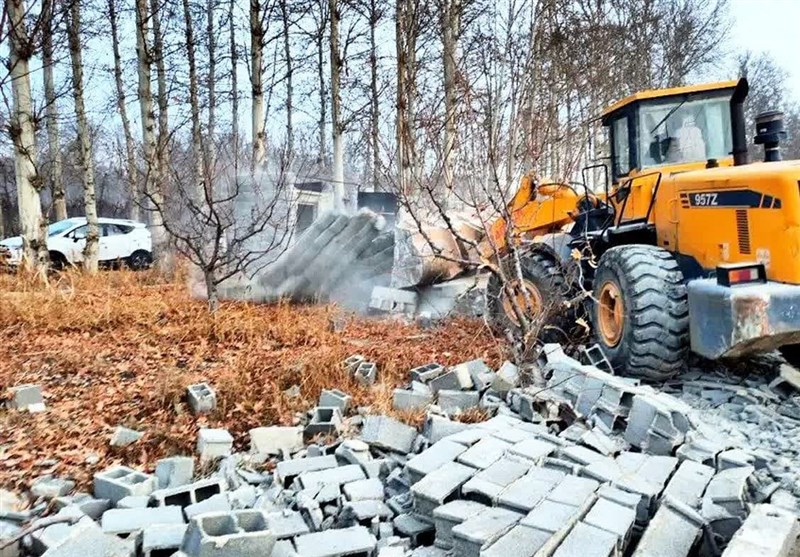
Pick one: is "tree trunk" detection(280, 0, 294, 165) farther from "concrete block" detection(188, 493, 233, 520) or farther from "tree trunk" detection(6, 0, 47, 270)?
"concrete block" detection(188, 493, 233, 520)

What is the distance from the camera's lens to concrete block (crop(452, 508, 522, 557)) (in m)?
2.93

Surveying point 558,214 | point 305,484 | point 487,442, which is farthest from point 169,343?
point 558,214

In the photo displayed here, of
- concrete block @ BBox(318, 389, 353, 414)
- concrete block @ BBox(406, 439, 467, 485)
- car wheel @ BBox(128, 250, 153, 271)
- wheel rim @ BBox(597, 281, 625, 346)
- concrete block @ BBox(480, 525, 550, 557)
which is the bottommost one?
concrete block @ BBox(480, 525, 550, 557)

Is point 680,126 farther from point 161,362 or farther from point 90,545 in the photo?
point 90,545

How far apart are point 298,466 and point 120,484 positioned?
1.01m

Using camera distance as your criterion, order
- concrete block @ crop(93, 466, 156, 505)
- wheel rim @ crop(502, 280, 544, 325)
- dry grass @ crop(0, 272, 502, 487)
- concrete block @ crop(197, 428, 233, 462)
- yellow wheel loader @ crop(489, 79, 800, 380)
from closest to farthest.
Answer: concrete block @ crop(93, 466, 156, 505), concrete block @ crop(197, 428, 233, 462), dry grass @ crop(0, 272, 502, 487), yellow wheel loader @ crop(489, 79, 800, 380), wheel rim @ crop(502, 280, 544, 325)

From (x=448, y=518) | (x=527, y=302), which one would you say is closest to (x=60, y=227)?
(x=527, y=302)

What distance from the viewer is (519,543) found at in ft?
9.40

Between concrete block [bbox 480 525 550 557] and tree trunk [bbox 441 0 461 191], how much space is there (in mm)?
3995

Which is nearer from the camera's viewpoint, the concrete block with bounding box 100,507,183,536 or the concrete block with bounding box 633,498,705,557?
the concrete block with bounding box 633,498,705,557

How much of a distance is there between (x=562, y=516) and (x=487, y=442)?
994mm

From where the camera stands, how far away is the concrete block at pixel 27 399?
495 centimetres

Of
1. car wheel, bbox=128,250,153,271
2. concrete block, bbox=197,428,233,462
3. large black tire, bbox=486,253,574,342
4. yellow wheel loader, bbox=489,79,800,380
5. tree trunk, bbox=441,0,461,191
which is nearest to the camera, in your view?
concrete block, bbox=197,428,233,462

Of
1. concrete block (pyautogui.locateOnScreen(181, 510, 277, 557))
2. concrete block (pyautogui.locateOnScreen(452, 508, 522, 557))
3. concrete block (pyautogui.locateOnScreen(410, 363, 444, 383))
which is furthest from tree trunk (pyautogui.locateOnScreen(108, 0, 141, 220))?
concrete block (pyautogui.locateOnScreen(452, 508, 522, 557))
